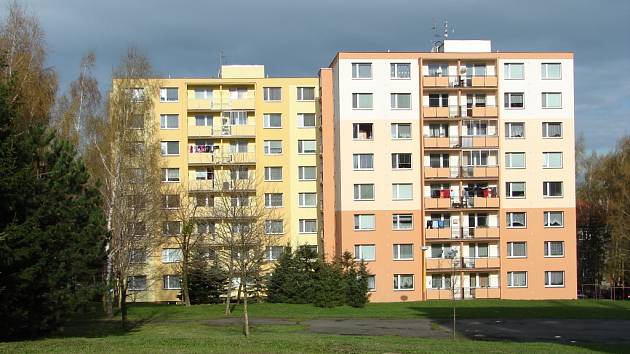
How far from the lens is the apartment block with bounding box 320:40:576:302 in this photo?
61.8 m

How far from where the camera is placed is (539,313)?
4859cm

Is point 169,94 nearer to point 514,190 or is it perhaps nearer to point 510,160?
point 510,160

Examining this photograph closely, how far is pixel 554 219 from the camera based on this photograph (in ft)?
207

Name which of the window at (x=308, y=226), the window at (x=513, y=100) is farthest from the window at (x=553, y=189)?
the window at (x=308, y=226)

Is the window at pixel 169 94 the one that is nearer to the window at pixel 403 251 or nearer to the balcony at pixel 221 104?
the balcony at pixel 221 104

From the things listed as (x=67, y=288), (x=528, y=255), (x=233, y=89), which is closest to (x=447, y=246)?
(x=528, y=255)

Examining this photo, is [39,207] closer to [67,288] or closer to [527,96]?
[67,288]

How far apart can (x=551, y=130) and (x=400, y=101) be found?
1283 cm

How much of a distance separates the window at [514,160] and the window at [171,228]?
27184 mm

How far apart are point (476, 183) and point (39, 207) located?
42928mm

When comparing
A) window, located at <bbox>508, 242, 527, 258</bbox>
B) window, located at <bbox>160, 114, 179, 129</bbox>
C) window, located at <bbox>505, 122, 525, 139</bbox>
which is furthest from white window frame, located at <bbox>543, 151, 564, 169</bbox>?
window, located at <bbox>160, 114, 179, 129</bbox>

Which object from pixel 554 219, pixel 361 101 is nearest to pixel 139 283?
pixel 361 101

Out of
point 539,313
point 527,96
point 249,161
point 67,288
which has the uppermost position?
point 527,96

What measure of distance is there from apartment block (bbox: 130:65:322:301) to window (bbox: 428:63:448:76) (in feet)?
36.9
